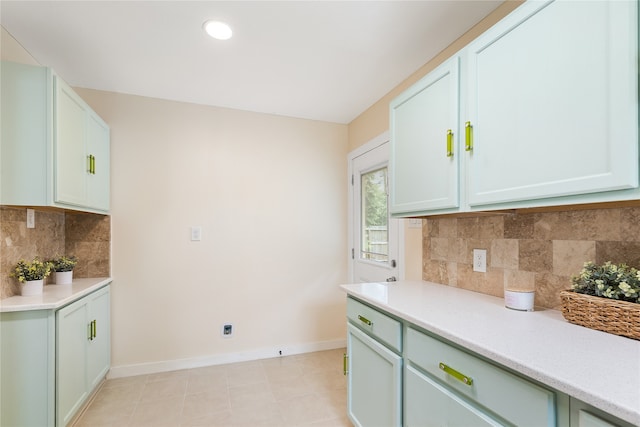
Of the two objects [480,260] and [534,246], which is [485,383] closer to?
[534,246]

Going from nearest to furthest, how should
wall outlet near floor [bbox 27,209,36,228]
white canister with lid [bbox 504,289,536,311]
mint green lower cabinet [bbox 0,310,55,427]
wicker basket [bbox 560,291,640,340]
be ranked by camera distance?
wicker basket [bbox 560,291,640,340] < white canister with lid [bbox 504,289,536,311] < mint green lower cabinet [bbox 0,310,55,427] < wall outlet near floor [bbox 27,209,36,228]

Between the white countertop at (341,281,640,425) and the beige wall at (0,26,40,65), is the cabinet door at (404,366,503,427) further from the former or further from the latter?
the beige wall at (0,26,40,65)

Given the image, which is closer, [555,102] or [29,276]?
[555,102]

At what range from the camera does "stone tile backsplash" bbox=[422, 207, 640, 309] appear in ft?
3.80

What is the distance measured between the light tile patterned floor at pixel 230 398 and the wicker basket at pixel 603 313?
1.51m

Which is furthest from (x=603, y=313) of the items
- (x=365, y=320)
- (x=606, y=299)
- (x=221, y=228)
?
(x=221, y=228)

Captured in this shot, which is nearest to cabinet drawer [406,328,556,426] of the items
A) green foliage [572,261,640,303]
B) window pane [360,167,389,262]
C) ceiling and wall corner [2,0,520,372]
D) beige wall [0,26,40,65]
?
green foliage [572,261,640,303]

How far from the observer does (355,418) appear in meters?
1.80

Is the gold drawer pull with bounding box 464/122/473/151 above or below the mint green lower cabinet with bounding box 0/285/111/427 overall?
above

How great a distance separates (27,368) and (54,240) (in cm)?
104

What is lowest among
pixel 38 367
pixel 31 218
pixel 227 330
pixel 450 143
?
pixel 227 330

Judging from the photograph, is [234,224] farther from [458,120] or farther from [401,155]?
[458,120]

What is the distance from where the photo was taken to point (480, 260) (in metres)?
1.73

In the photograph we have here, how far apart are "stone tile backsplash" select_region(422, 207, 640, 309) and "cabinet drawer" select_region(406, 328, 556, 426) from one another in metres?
0.60
